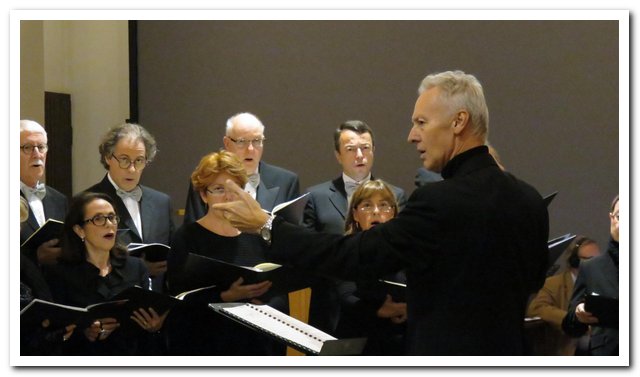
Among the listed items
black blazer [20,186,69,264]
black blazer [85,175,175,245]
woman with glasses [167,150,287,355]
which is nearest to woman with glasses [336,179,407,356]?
woman with glasses [167,150,287,355]

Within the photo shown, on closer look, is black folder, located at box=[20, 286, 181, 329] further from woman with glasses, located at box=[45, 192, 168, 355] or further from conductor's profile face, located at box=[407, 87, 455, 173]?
conductor's profile face, located at box=[407, 87, 455, 173]

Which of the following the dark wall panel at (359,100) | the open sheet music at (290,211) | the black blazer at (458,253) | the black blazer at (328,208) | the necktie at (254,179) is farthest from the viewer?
the dark wall panel at (359,100)

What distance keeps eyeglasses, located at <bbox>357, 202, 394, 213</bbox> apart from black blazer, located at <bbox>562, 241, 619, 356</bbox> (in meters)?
0.79

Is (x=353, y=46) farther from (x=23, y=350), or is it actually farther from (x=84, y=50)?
(x=23, y=350)

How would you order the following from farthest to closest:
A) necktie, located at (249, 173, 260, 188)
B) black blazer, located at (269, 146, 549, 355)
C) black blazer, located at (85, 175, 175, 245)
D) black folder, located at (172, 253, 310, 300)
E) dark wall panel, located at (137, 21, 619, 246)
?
1. dark wall panel, located at (137, 21, 619, 246)
2. necktie, located at (249, 173, 260, 188)
3. black blazer, located at (85, 175, 175, 245)
4. black folder, located at (172, 253, 310, 300)
5. black blazer, located at (269, 146, 549, 355)

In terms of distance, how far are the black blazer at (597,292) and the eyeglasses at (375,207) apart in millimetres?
787

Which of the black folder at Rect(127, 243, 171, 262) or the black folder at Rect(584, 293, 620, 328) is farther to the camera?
the black folder at Rect(127, 243, 171, 262)

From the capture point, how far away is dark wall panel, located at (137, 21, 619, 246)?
183 inches

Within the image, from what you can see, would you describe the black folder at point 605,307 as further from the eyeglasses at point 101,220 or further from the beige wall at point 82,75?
the beige wall at point 82,75

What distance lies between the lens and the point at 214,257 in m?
3.66

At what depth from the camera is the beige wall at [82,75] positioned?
3.86 m

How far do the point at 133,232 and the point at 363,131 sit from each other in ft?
3.87

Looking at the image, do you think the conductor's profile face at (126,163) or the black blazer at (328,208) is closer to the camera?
the conductor's profile face at (126,163)

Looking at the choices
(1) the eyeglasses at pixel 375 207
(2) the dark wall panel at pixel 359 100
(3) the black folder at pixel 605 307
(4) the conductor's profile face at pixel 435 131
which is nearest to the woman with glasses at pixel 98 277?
(1) the eyeglasses at pixel 375 207
